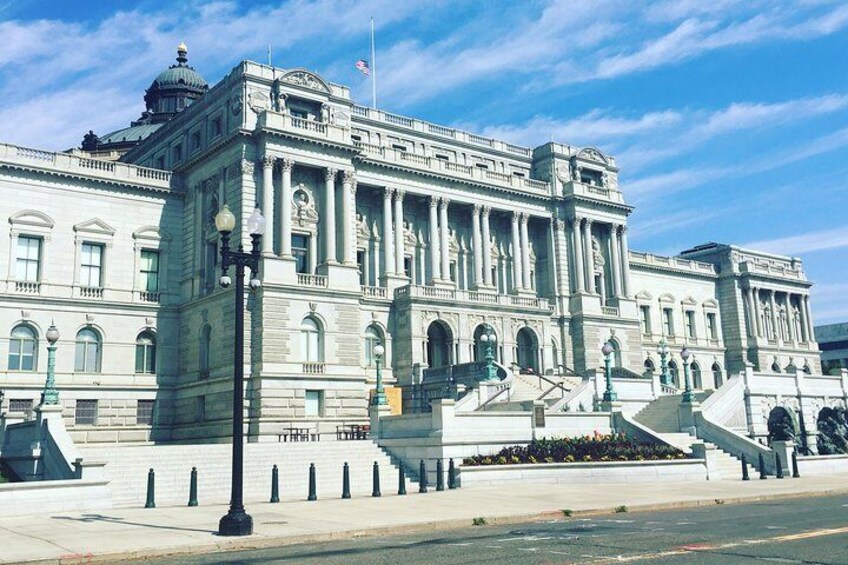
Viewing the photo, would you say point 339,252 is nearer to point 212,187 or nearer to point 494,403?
point 212,187

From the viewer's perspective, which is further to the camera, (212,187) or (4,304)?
(212,187)

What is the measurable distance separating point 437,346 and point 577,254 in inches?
610

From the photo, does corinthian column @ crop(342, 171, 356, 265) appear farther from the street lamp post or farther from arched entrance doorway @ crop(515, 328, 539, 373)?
the street lamp post

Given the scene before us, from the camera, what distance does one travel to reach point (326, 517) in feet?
68.0

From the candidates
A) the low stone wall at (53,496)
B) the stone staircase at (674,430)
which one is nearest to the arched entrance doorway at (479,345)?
the stone staircase at (674,430)

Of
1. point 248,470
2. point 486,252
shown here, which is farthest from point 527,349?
point 248,470

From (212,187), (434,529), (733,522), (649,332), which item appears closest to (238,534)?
(434,529)

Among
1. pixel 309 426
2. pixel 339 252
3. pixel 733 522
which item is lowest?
pixel 733 522

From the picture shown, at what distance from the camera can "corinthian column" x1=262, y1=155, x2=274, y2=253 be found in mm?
47556

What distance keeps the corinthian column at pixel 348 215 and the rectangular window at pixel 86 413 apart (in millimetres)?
16599

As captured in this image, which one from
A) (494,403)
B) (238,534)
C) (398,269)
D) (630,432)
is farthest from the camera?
(398,269)

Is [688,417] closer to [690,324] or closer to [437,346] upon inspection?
[437,346]

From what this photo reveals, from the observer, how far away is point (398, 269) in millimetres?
56688

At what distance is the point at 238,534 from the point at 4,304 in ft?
114
